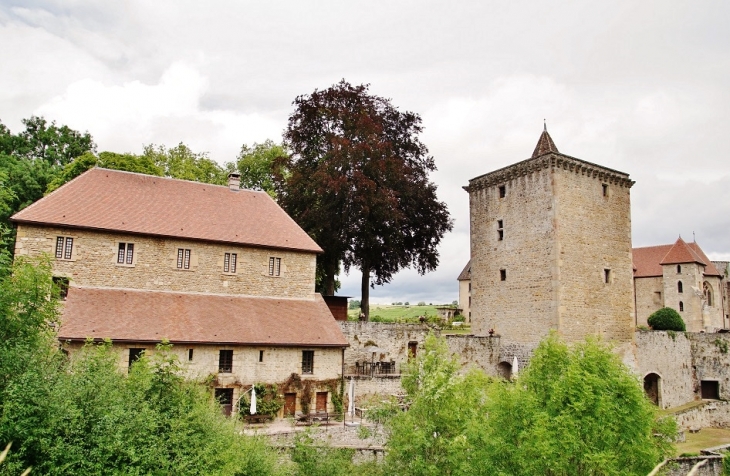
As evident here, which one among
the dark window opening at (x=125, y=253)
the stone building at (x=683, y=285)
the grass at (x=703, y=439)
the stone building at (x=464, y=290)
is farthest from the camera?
the stone building at (x=464, y=290)

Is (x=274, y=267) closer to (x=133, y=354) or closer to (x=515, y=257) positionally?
(x=133, y=354)

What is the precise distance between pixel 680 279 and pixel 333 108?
3246 cm

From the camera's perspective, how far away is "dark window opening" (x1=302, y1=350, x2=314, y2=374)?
21203mm

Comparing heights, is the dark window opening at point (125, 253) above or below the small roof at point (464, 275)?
below

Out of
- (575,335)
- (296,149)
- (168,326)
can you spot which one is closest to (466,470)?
(168,326)

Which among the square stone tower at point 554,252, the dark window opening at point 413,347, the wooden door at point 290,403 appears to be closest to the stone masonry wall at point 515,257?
the square stone tower at point 554,252

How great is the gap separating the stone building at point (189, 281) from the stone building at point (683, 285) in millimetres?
33843

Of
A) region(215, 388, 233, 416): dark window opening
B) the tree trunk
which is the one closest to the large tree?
the tree trunk

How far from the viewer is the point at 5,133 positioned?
35.1 m

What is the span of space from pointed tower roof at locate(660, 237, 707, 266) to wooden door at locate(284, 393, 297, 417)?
3675 cm

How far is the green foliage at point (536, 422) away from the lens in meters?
12.5

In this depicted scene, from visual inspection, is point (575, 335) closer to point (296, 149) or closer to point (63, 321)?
point (296, 149)

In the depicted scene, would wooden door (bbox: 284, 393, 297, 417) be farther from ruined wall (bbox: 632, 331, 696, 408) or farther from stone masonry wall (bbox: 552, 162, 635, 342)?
ruined wall (bbox: 632, 331, 696, 408)

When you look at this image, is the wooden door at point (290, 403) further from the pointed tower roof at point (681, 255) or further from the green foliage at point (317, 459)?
the pointed tower roof at point (681, 255)
